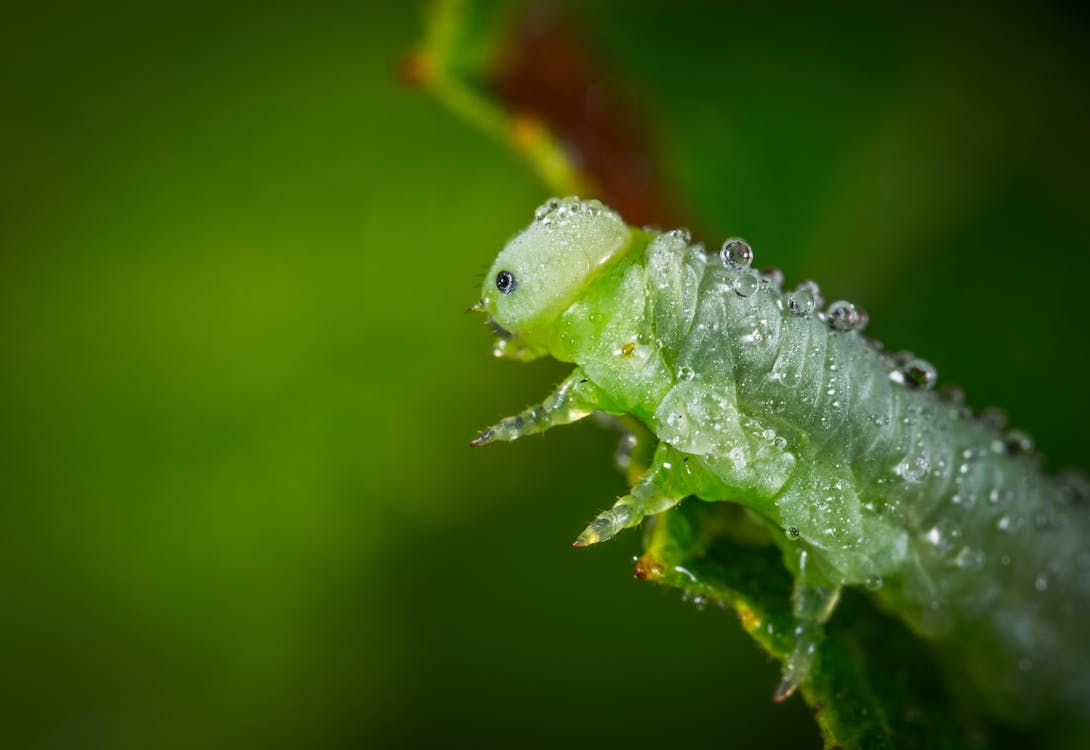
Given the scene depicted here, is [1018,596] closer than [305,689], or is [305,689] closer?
[1018,596]

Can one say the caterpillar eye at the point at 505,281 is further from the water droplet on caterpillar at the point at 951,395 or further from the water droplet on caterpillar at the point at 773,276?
the water droplet on caterpillar at the point at 951,395

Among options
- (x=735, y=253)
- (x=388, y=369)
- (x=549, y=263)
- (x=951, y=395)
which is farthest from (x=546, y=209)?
(x=388, y=369)

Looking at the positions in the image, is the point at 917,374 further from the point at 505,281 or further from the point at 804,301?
the point at 505,281

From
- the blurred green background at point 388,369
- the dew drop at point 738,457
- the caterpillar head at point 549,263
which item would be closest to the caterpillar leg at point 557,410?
the caterpillar head at point 549,263

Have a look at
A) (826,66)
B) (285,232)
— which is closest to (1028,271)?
(826,66)

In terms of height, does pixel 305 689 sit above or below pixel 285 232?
below

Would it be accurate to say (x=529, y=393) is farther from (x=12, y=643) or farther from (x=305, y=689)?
(x=12, y=643)

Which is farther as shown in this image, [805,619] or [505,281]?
[805,619]
